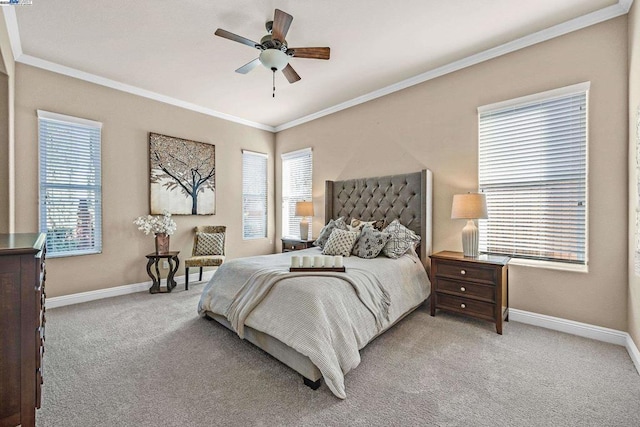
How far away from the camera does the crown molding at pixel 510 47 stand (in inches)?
96.0

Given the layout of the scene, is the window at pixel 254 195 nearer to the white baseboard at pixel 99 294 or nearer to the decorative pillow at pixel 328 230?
the white baseboard at pixel 99 294

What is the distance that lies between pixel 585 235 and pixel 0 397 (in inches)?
171

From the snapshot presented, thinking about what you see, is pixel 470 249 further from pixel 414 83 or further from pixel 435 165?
pixel 414 83

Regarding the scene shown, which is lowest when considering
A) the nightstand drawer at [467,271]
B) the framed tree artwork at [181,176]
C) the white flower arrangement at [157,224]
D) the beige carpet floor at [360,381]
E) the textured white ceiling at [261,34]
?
the beige carpet floor at [360,381]

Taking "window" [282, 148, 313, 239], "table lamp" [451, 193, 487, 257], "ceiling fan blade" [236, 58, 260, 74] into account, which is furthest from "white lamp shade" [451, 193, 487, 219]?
"window" [282, 148, 313, 239]

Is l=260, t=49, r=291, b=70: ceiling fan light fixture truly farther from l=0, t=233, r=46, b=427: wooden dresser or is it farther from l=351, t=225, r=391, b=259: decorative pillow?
l=0, t=233, r=46, b=427: wooden dresser

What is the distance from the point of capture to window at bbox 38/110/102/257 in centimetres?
337

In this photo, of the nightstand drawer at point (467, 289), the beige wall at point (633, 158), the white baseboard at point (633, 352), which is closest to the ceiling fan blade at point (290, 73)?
the nightstand drawer at point (467, 289)

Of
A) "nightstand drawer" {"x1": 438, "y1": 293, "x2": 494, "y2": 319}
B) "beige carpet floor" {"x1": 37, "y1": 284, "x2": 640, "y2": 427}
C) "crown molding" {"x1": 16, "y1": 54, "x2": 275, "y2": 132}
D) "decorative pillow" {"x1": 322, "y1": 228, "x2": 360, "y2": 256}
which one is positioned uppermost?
"crown molding" {"x1": 16, "y1": 54, "x2": 275, "y2": 132}

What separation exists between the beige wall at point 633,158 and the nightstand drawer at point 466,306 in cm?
99

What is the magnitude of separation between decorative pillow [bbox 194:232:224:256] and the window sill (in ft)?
13.6

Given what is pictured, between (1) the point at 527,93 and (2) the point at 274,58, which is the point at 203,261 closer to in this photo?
(2) the point at 274,58

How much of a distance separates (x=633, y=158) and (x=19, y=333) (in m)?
4.32

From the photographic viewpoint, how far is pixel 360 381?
1.92m
